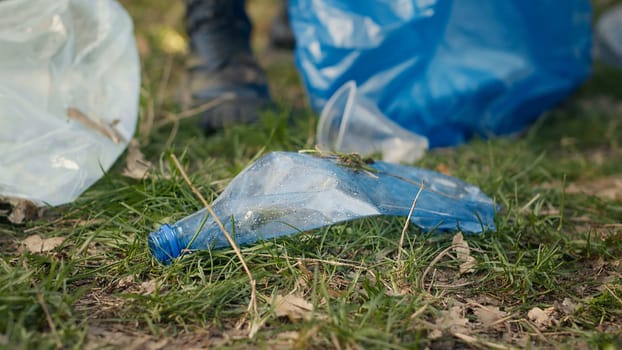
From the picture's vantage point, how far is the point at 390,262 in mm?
1337

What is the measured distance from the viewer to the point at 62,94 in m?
1.73

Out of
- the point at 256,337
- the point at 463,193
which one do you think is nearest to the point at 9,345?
the point at 256,337

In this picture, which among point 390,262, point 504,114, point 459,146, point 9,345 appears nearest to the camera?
point 9,345

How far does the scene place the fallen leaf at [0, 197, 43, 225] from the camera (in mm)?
1489

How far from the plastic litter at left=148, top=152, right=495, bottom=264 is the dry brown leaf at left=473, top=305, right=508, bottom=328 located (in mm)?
258

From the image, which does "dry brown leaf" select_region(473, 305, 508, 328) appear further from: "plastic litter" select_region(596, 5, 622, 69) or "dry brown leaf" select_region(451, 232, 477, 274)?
"plastic litter" select_region(596, 5, 622, 69)

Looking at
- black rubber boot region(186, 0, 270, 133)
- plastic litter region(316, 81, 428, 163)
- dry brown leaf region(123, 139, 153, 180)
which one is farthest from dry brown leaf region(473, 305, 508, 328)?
black rubber boot region(186, 0, 270, 133)

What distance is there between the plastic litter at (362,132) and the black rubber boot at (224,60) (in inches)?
15.2

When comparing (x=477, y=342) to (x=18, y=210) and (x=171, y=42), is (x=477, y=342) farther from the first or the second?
(x=171, y=42)

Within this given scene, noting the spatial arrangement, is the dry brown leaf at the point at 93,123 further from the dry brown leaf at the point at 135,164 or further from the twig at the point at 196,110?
the twig at the point at 196,110

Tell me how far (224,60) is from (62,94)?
2.49 ft

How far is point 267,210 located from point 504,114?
4.41 ft

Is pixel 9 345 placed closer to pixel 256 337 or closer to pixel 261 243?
pixel 256 337

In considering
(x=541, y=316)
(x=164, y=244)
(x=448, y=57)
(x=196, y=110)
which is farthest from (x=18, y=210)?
(x=448, y=57)
